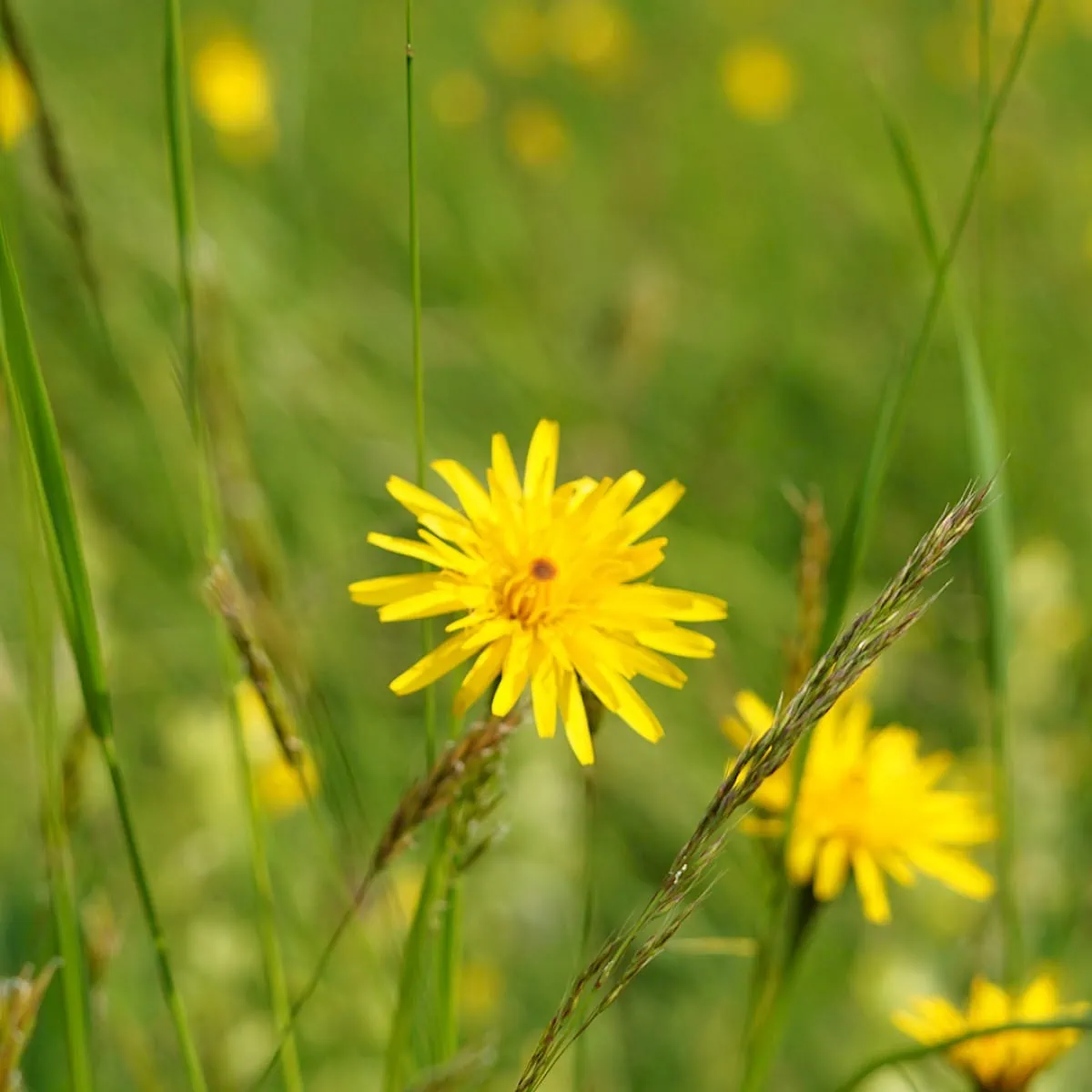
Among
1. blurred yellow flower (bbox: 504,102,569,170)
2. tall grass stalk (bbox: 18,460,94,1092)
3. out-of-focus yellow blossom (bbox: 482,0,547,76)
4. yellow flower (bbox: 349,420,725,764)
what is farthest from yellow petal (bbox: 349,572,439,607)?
out-of-focus yellow blossom (bbox: 482,0,547,76)

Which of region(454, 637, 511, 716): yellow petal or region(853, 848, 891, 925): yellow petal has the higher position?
region(454, 637, 511, 716): yellow petal

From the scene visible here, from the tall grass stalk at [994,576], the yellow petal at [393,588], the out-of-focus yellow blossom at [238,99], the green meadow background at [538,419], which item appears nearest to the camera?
the yellow petal at [393,588]

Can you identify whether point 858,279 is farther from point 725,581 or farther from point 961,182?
point 725,581

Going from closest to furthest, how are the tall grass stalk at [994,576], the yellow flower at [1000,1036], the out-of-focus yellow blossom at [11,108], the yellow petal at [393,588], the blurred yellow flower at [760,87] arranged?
the yellow petal at [393,588], the yellow flower at [1000,1036], the tall grass stalk at [994,576], the out-of-focus yellow blossom at [11,108], the blurred yellow flower at [760,87]

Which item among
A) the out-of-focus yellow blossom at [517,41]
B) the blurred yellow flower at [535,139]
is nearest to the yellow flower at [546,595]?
the blurred yellow flower at [535,139]

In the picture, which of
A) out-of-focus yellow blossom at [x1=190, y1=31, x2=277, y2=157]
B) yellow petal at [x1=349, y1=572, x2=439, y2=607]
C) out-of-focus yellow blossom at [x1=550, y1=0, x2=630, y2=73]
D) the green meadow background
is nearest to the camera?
yellow petal at [x1=349, y1=572, x2=439, y2=607]

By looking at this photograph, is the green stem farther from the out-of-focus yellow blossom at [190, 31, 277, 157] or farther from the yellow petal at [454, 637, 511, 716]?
the out-of-focus yellow blossom at [190, 31, 277, 157]

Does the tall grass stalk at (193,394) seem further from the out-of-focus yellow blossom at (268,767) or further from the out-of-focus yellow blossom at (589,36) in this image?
the out-of-focus yellow blossom at (589,36)
